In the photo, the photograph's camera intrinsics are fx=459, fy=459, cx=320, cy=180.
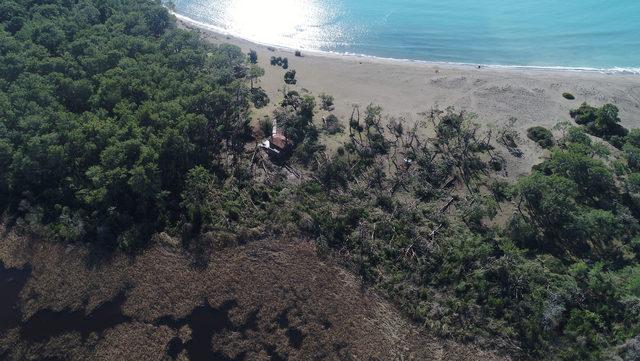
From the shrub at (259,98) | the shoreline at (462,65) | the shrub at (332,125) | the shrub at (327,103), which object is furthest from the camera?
the shoreline at (462,65)

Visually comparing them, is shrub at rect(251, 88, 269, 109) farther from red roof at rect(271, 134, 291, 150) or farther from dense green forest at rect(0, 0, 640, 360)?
red roof at rect(271, 134, 291, 150)

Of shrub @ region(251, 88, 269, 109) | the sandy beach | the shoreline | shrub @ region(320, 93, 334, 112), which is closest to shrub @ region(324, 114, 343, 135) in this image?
the sandy beach

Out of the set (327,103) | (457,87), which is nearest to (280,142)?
(327,103)

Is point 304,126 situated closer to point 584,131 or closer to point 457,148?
point 457,148

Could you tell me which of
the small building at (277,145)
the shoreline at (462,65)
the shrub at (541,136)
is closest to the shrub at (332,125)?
the small building at (277,145)

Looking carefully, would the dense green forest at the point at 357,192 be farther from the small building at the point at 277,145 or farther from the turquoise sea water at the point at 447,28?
the turquoise sea water at the point at 447,28

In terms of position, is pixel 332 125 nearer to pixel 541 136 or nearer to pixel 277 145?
pixel 277 145
